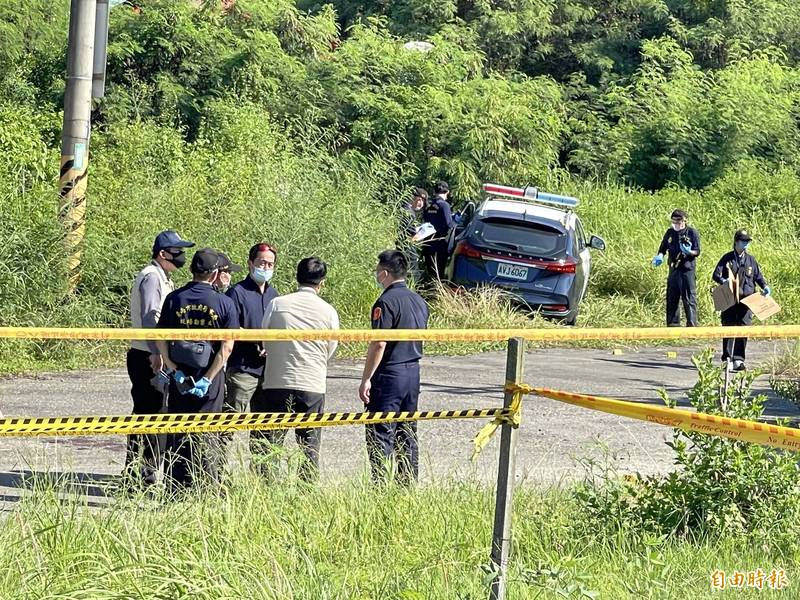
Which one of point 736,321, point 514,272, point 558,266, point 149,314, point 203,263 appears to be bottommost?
point 149,314

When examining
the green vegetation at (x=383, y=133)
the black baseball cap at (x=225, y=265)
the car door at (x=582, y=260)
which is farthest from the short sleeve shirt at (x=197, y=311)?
the car door at (x=582, y=260)

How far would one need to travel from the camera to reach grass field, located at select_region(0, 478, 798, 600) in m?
5.00

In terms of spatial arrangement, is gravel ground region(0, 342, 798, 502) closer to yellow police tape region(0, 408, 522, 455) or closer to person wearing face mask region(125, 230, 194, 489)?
person wearing face mask region(125, 230, 194, 489)

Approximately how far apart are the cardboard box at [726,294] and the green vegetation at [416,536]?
24.4 feet

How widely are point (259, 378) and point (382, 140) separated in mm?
12543

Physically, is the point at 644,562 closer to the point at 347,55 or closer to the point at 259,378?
the point at 259,378

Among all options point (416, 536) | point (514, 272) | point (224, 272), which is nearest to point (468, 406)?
point (224, 272)

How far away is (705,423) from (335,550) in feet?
6.05

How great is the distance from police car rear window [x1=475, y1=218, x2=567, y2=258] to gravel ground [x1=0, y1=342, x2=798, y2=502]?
1.29m

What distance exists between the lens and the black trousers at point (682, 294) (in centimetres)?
1683

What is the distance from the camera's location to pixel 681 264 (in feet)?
55.0

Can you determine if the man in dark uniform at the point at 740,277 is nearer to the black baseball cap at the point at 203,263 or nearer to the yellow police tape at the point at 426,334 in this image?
the black baseball cap at the point at 203,263

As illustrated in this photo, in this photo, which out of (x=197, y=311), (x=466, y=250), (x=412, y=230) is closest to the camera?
(x=197, y=311)

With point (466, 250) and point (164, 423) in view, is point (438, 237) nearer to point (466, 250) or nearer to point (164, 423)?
point (466, 250)
